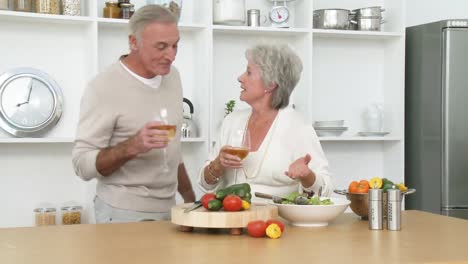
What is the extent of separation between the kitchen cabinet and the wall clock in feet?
0.23

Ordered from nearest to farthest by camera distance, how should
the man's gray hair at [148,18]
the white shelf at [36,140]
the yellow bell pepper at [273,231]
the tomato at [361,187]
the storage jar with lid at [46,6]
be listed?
the yellow bell pepper at [273,231] → the tomato at [361,187] → the man's gray hair at [148,18] → the white shelf at [36,140] → the storage jar with lid at [46,6]

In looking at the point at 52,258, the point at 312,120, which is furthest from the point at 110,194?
the point at 312,120

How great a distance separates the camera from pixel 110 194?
287 cm

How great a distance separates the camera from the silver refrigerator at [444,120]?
4438 mm

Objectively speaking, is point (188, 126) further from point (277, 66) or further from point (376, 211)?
point (376, 211)

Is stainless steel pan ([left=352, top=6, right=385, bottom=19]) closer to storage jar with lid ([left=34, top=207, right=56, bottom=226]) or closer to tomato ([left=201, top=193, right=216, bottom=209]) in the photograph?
storage jar with lid ([left=34, top=207, right=56, bottom=226])

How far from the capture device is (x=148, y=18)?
2957mm

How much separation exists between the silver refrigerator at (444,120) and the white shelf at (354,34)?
8.9 inches

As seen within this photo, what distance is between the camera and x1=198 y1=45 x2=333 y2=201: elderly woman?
3.01 meters

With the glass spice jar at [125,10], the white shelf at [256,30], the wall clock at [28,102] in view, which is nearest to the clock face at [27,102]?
the wall clock at [28,102]

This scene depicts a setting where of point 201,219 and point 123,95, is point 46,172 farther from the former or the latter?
point 201,219

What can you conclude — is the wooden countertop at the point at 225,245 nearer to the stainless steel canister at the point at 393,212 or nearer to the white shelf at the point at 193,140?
the stainless steel canister at the point at 393,212

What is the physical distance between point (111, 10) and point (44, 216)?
49.6 inches

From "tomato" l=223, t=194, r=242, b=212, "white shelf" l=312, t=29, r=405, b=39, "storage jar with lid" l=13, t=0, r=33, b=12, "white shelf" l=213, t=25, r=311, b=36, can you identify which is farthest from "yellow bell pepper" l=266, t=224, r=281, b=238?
"white shelf" l=312, t=29, r=405, b=39
